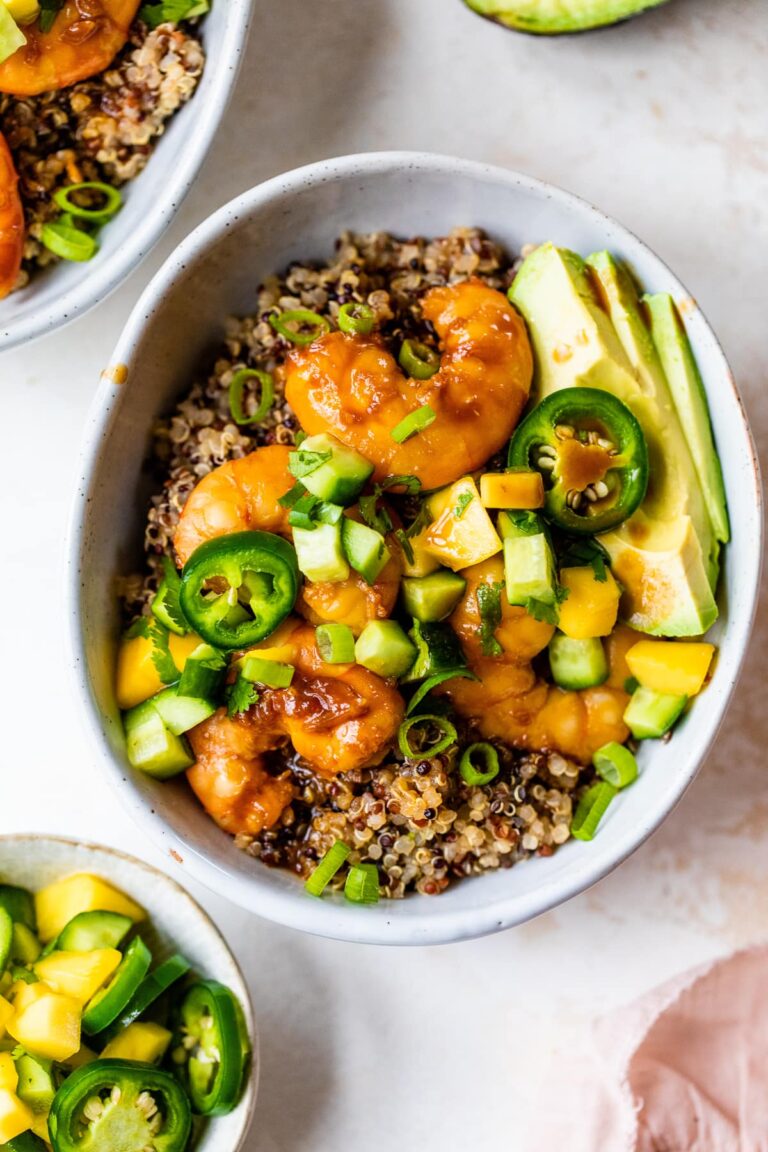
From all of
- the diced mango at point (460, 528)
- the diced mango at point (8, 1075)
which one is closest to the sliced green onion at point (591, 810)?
the diced mango at point (460, 528)

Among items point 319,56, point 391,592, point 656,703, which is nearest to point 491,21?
point 319,56

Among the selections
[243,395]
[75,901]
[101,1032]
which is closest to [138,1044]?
[101,1032]

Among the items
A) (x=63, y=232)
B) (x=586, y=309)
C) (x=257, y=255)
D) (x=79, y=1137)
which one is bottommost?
(x=79, y=1137)

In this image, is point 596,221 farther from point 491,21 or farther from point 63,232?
point 63,232

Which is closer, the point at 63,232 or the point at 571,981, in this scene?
the point at 63,232

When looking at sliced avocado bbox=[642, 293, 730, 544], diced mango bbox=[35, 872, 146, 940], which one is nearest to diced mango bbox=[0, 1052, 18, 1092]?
diced mango bbox=[35, 872, 146, 940]

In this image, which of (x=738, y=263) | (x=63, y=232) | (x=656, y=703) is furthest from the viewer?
(x=738, y=263)

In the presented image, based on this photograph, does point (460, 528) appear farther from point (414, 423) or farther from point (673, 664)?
point (673, 664)

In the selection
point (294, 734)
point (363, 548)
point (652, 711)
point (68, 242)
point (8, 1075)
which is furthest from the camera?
point (68, 242)
